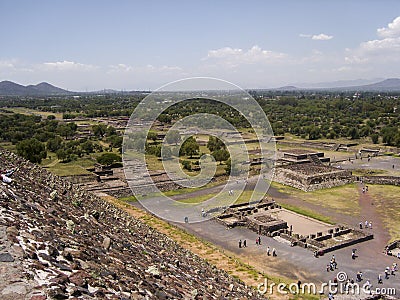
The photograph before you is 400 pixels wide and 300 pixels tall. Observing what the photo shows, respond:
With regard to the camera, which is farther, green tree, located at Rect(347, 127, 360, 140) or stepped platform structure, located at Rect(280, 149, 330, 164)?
green tree, located at Rect(347, 127, 360, 140)

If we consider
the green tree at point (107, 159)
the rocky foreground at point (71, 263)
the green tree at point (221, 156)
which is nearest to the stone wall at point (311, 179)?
the green tree at point (221, 156)

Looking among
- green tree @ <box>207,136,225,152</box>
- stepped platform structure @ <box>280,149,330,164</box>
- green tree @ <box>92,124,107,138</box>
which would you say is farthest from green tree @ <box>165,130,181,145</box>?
stepped platform structure @ <box>280,149,330,164</box>

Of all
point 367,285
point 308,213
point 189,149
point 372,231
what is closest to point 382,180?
point 308,213

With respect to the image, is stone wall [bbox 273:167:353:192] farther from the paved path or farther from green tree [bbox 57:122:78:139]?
green tree [bbox 57:122:78:139]

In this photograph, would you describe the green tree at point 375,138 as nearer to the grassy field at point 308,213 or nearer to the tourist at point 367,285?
the grassy field at point 308,213

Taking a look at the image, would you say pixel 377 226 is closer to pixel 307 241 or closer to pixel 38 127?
pixel 307 241

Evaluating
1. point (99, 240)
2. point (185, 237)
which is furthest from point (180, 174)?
point (99, 240)

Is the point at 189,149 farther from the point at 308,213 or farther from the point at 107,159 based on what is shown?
the point at 308,213
